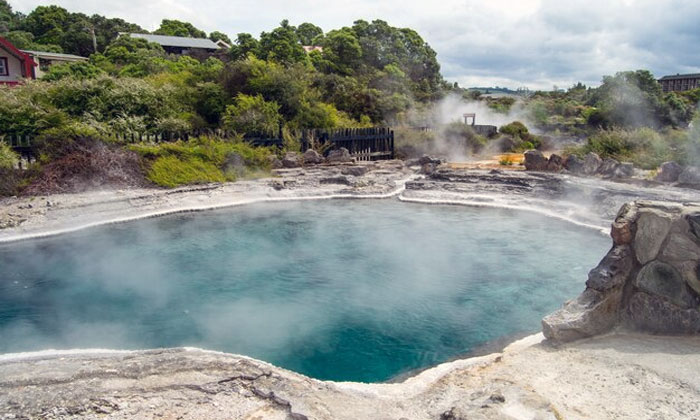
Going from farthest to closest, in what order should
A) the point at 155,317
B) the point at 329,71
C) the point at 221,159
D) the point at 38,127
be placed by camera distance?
1. the point at 329,71
2. the point at 221,159
3. the point at 38,127
4. the point at 155,317

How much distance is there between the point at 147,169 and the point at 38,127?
11.1 feet

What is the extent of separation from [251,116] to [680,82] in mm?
57011

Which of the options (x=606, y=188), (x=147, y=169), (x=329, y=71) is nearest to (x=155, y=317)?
A: (x=147, y=169)

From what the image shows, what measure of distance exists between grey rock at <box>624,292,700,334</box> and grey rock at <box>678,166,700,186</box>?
367 inches

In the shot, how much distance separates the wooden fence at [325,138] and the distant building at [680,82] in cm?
4835

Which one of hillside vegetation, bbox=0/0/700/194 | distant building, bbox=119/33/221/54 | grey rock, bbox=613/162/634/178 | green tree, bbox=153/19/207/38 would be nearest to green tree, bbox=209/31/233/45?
green tree, bbox=153/19/207/38

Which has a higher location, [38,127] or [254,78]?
[254,78]

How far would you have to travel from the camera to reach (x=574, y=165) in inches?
665

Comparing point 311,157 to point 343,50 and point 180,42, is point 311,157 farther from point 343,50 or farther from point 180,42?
point 180,42

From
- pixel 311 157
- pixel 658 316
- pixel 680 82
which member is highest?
pixel 680 82

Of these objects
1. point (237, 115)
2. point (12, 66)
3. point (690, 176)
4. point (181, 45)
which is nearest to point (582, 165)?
point (690, 176)

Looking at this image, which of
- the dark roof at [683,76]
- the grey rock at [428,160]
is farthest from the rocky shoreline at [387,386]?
the dark roof at [683,76]

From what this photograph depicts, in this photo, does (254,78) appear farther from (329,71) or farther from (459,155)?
(329,71)

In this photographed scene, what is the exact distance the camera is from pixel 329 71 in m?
36.3
